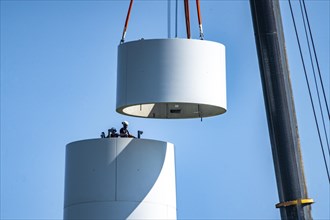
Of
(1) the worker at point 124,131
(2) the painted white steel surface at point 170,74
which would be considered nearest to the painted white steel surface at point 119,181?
(1) the worker at point 124,131

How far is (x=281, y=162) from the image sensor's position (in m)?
17.8

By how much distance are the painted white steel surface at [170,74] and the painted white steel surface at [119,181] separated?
137 cm

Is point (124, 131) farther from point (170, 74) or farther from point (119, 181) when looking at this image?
point (170, 74)

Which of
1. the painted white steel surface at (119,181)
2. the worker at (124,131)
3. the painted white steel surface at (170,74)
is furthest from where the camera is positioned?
the worker at (124,131)

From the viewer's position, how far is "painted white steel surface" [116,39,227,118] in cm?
1973

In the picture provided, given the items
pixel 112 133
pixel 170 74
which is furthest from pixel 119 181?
pixel 170 74

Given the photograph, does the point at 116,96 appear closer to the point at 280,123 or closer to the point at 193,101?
the point at 193,101

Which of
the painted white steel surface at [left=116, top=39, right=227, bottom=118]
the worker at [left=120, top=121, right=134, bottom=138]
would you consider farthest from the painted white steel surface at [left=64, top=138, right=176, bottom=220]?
the painted white steel surface at [left=116, top=39, right=227, bottom=118]

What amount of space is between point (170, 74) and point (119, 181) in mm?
3150

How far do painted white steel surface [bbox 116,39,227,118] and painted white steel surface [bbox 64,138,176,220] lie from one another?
137cm

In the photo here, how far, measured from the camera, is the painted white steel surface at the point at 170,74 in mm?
19734

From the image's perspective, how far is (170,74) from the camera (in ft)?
65.1

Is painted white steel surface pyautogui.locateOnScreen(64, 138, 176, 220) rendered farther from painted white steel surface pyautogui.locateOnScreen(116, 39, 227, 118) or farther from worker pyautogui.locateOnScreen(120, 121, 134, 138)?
painted white steel surface pyautogui.locateOnScreen(116, 39, 227, 118)

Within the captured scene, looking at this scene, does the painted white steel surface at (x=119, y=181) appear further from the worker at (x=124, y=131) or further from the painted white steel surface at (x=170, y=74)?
the painted white steel surface at (x=170, y=74)
